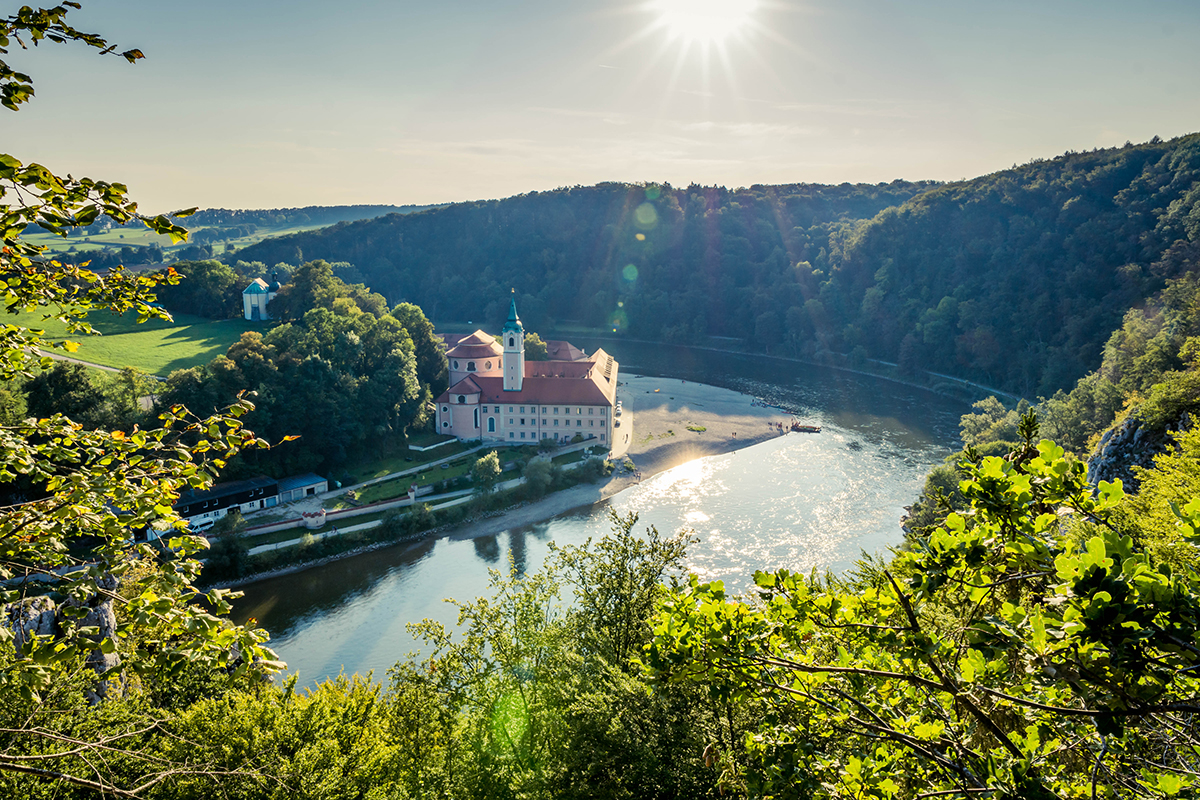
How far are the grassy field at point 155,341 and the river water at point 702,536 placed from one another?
80.2ft

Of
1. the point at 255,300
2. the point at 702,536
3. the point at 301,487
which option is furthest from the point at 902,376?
the point at 255,300

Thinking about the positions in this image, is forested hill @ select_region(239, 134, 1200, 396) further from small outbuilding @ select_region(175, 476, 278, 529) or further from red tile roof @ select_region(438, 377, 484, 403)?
small outbuilding @ select_region(175, 476, 278, 529)

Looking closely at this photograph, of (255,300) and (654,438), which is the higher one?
(255,300)

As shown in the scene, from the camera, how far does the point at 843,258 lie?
295ft

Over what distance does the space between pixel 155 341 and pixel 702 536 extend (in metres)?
45.0

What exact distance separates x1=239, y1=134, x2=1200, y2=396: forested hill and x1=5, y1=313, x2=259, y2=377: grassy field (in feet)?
153

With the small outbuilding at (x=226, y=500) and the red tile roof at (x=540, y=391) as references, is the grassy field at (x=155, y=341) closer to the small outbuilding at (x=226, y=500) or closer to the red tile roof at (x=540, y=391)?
the small outbuilding at (x=226, y=500)

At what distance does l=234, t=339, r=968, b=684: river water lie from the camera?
24.1 metres

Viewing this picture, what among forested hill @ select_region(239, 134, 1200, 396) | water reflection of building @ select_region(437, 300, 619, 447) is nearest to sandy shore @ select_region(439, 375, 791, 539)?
water reflection of building @ select_region(437, 300, 619, 447)

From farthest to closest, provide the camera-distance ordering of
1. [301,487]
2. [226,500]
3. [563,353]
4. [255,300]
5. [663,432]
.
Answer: [255,300] → [563,353] → [663,432] → [301,487] → [226,500]

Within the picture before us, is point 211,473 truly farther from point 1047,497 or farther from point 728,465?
point 728,465

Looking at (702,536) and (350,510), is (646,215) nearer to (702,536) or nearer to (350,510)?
(702,536)

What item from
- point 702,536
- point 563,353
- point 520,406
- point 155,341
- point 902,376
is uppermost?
point 155,341

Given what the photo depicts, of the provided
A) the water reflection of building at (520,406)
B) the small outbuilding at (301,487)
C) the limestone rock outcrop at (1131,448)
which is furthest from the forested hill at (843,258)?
the small outbuilding at (301,487)
